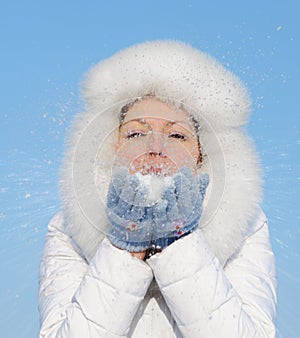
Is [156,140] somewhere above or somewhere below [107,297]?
above

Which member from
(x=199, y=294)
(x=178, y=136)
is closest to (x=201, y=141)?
(x=178, y=136)

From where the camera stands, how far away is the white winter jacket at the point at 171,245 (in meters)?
2.83

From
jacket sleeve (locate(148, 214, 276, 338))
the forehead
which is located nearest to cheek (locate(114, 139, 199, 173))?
the forehead

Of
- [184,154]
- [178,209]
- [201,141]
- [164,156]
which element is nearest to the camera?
[178,209]

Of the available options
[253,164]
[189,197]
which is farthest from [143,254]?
[253,164]

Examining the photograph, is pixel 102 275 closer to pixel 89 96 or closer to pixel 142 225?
pixel 142 225

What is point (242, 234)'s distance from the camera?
10.8 ft

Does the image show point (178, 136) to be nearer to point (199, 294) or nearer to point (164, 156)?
point (164, 156)

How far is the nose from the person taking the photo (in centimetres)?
300

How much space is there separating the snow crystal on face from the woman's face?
87 mm

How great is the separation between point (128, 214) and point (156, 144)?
379 millimetres

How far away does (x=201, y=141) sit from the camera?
326cm

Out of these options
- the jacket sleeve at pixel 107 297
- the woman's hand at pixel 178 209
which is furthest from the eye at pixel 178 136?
the jacket sleeve at pixel 107 297

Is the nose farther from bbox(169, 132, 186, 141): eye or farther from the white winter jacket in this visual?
the white winter jacket
